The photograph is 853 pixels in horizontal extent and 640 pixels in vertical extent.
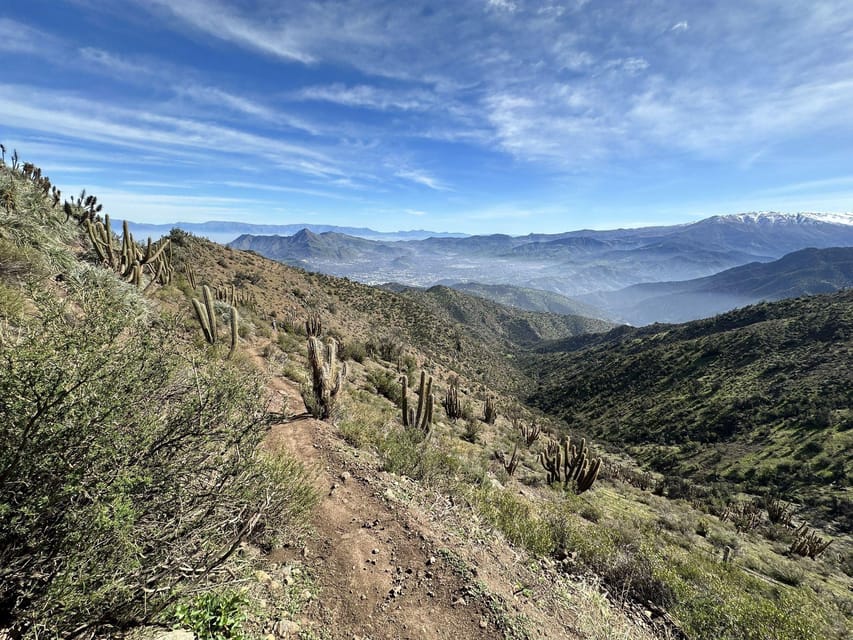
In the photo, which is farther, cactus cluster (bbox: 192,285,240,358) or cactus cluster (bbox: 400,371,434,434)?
cactus cluster (bbox: 400,371,434,434)

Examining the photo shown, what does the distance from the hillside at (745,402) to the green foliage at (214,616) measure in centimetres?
2442

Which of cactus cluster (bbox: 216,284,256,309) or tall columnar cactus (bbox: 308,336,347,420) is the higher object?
cactus cluster (bbox: 216,284,256,309)

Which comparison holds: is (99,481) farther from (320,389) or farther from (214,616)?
(320,389)

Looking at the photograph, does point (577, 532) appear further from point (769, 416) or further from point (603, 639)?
point (769, 416)

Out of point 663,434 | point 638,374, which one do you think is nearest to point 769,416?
point 663,434

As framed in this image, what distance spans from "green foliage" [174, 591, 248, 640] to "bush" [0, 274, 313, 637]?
20 cm

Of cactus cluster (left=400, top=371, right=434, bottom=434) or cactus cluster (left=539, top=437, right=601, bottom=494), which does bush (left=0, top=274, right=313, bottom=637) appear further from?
cactus cluster (left=539, top=437, right=601, bottom=494)

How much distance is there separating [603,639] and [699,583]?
2822mm

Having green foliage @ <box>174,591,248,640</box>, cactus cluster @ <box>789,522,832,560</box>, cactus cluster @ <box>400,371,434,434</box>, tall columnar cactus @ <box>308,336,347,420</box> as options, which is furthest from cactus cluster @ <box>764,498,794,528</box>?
green foliage @ <box>174,591,248,640</box>

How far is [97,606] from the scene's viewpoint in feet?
7.02

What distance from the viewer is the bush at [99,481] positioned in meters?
2.04

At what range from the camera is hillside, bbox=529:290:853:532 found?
855 inches

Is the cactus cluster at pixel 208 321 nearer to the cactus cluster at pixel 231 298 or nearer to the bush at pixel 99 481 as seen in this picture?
the bush at pixel 99 481

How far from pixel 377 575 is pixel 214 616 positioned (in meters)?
1.70
